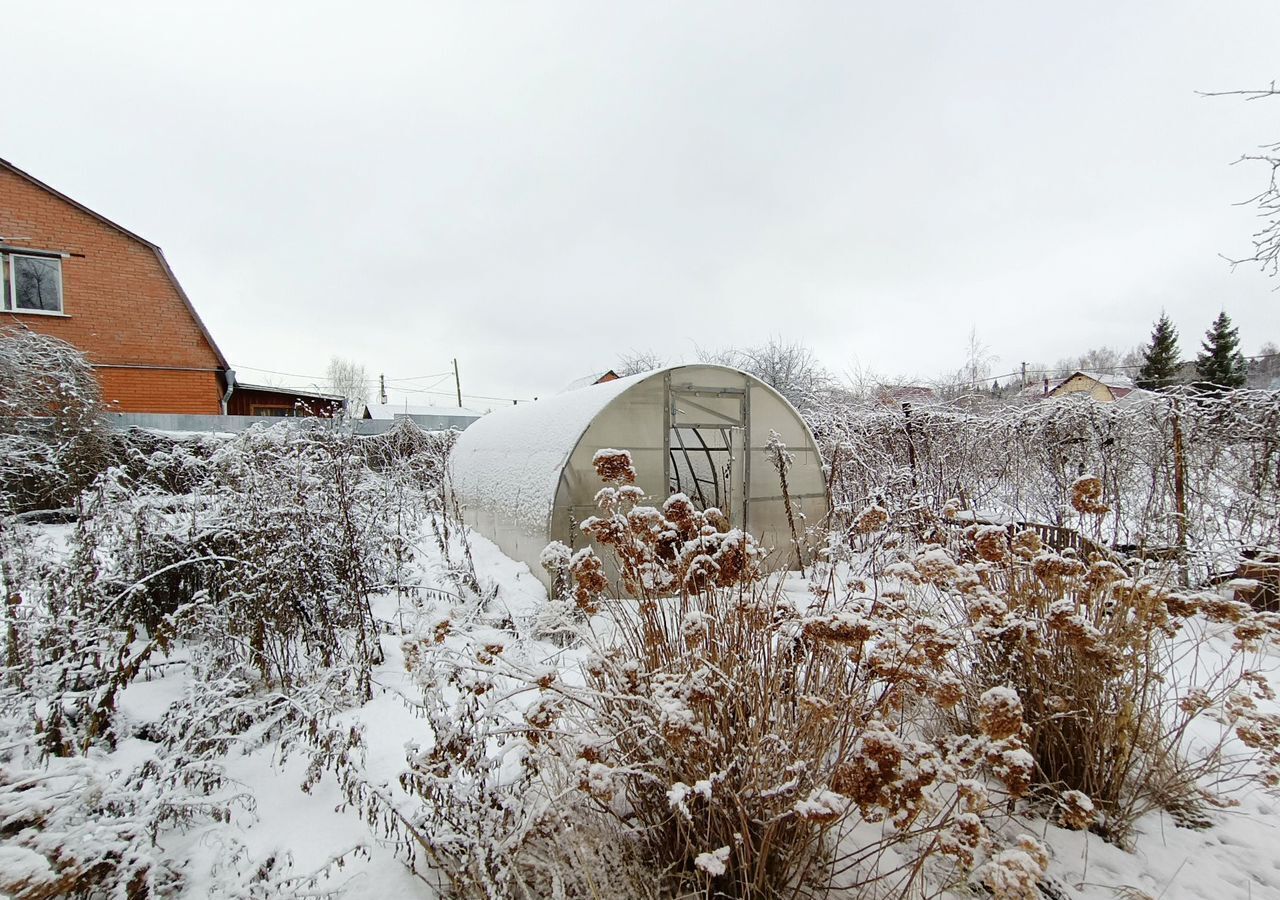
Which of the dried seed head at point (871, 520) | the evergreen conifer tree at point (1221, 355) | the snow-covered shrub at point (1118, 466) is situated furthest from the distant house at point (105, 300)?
the evergreen conifer tree at point (1221, 355)

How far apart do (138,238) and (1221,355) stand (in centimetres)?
3713

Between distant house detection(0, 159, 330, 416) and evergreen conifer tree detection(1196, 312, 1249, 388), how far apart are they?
3215 centimetres

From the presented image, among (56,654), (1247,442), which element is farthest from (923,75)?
(56,654)

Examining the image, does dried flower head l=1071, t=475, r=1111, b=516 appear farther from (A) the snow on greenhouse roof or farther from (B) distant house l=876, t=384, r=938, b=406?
(B) distant house l=876, t=384, r=938, b=406

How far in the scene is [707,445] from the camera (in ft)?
23.1

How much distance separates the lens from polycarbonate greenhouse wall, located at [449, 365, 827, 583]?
5.60 metres

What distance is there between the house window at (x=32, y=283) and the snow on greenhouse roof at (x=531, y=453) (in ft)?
31.9

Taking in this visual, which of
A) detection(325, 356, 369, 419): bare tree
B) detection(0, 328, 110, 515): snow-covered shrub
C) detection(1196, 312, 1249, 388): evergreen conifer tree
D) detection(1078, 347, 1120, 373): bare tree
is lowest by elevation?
detection(0, 328, 110, 515): snow-covered shrub

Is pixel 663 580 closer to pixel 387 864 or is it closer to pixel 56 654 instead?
pixel 387 864

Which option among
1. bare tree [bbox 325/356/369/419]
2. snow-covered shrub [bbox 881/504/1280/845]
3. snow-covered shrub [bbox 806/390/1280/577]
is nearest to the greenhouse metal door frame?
snow-covered shrub [bbox 806/390/1280/577]

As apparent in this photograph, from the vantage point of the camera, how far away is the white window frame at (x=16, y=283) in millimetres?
10898

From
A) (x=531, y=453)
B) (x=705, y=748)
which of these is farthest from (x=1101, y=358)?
(x=705, y=748)

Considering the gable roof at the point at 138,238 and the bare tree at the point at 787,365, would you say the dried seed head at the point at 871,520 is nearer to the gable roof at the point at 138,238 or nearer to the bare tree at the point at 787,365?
the gable roof at the point at 138,238

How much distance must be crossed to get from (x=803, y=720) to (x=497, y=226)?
14.5 meters
